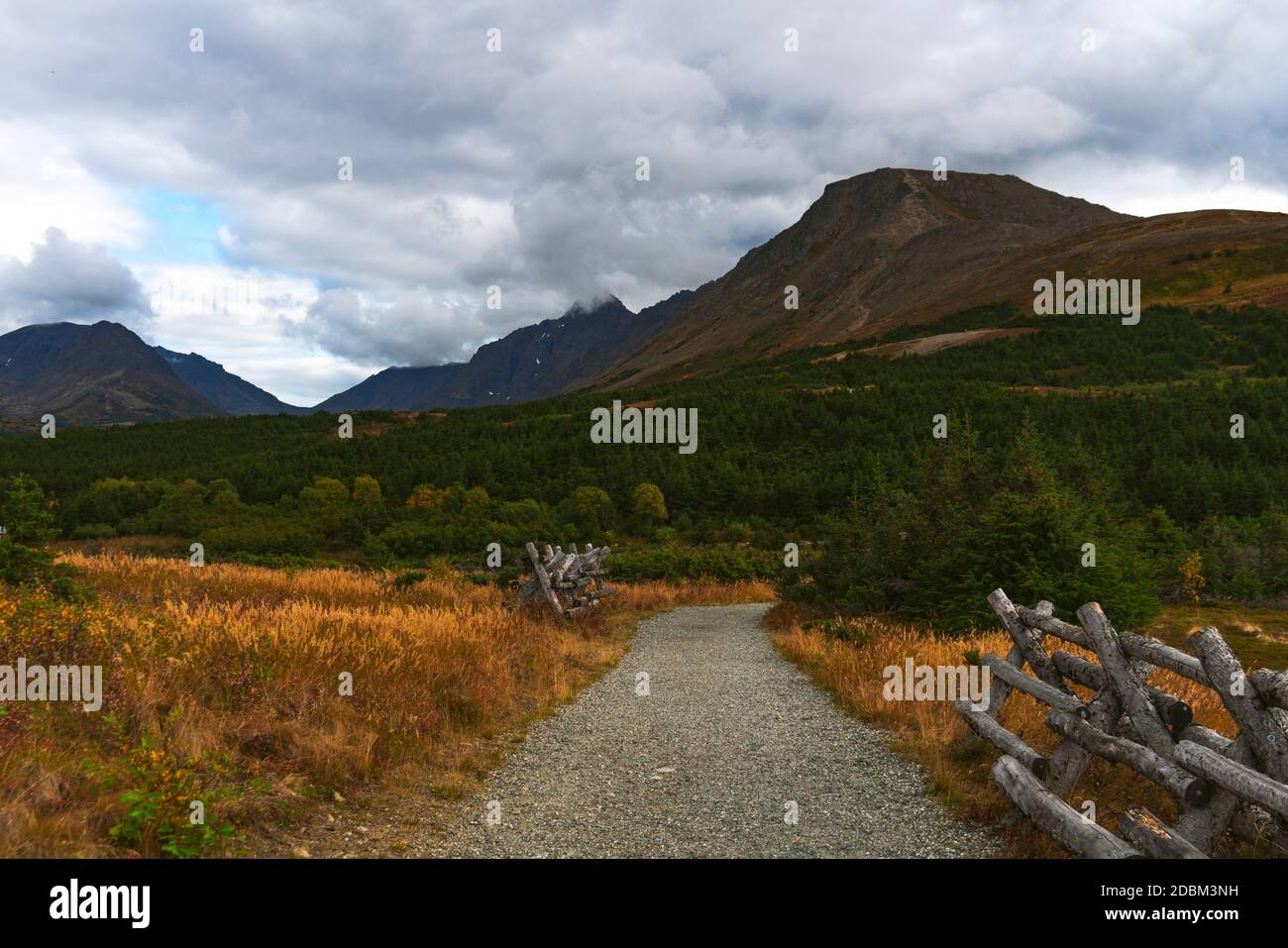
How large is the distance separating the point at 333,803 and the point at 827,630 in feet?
42.5

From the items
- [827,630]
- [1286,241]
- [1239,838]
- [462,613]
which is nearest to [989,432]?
[827,630]

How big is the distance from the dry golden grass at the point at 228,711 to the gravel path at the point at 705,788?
1.01m

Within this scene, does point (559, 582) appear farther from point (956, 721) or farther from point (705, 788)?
point (705, 788)

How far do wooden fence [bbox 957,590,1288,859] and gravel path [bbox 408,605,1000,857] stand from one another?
832 millimetres

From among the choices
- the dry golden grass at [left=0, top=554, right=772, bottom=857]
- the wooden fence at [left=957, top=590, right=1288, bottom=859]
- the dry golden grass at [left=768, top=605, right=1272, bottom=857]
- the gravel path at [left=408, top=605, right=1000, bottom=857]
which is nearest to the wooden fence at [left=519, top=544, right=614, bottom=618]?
the dry golden grass at [left=0, top=554, right=772, bottom=857]

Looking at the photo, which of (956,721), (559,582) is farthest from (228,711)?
(559,582)

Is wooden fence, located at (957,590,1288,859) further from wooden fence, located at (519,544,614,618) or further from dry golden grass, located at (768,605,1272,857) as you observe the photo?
wooden fence, located at (519,544,614,618)

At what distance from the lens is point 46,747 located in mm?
5215

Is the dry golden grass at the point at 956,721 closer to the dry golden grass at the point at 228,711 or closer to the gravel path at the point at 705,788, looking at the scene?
the gravel path at the point at 705,788

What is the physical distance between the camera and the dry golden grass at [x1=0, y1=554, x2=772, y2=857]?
473 centimetres

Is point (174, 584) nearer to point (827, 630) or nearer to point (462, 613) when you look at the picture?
point (462, 613)

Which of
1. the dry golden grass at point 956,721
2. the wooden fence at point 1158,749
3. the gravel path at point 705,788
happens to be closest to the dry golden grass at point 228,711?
the gravel path at point 705,788

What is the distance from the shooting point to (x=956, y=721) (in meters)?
8.70

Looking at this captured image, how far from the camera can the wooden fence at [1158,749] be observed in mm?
4469
